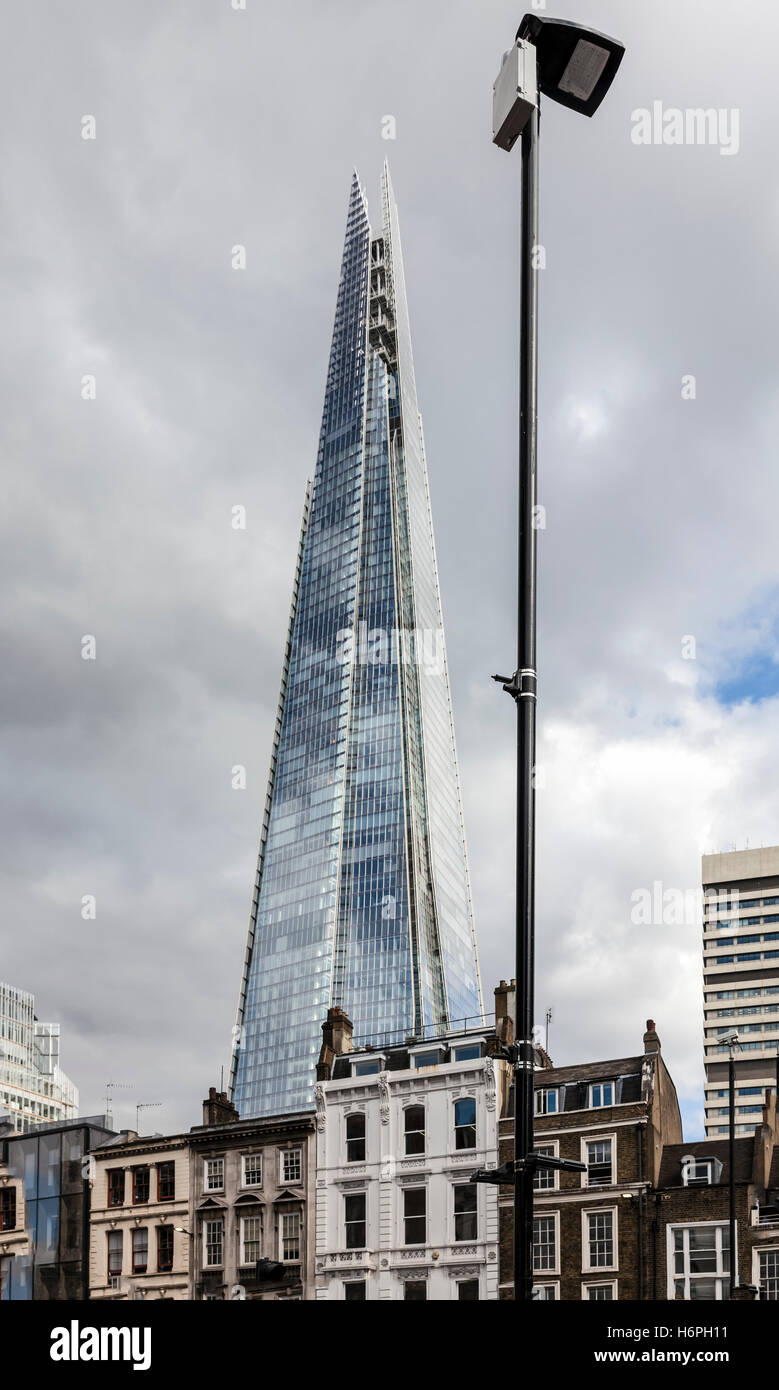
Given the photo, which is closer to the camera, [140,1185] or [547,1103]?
[547,1103]

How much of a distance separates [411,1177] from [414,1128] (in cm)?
192

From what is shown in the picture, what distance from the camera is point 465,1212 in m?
55.8

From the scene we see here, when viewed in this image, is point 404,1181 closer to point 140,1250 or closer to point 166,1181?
point 166,1181

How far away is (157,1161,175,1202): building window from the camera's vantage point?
63688 millimetres

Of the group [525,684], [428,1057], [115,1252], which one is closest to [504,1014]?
[428,1057]

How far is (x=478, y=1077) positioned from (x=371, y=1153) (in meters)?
5.94

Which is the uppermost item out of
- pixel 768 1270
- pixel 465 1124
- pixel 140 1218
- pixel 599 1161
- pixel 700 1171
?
pixel 465 1124

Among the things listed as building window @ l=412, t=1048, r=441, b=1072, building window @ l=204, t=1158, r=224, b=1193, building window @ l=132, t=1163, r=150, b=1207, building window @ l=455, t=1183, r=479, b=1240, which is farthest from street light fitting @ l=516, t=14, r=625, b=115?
building window @ l=132, t=1163, r=150, b=1207

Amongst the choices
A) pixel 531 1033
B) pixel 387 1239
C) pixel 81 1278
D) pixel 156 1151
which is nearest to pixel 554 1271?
pixel 387 1239

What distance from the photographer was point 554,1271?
52562mm

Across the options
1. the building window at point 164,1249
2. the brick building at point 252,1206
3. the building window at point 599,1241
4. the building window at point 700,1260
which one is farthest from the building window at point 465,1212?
the building window at point 164,1249
